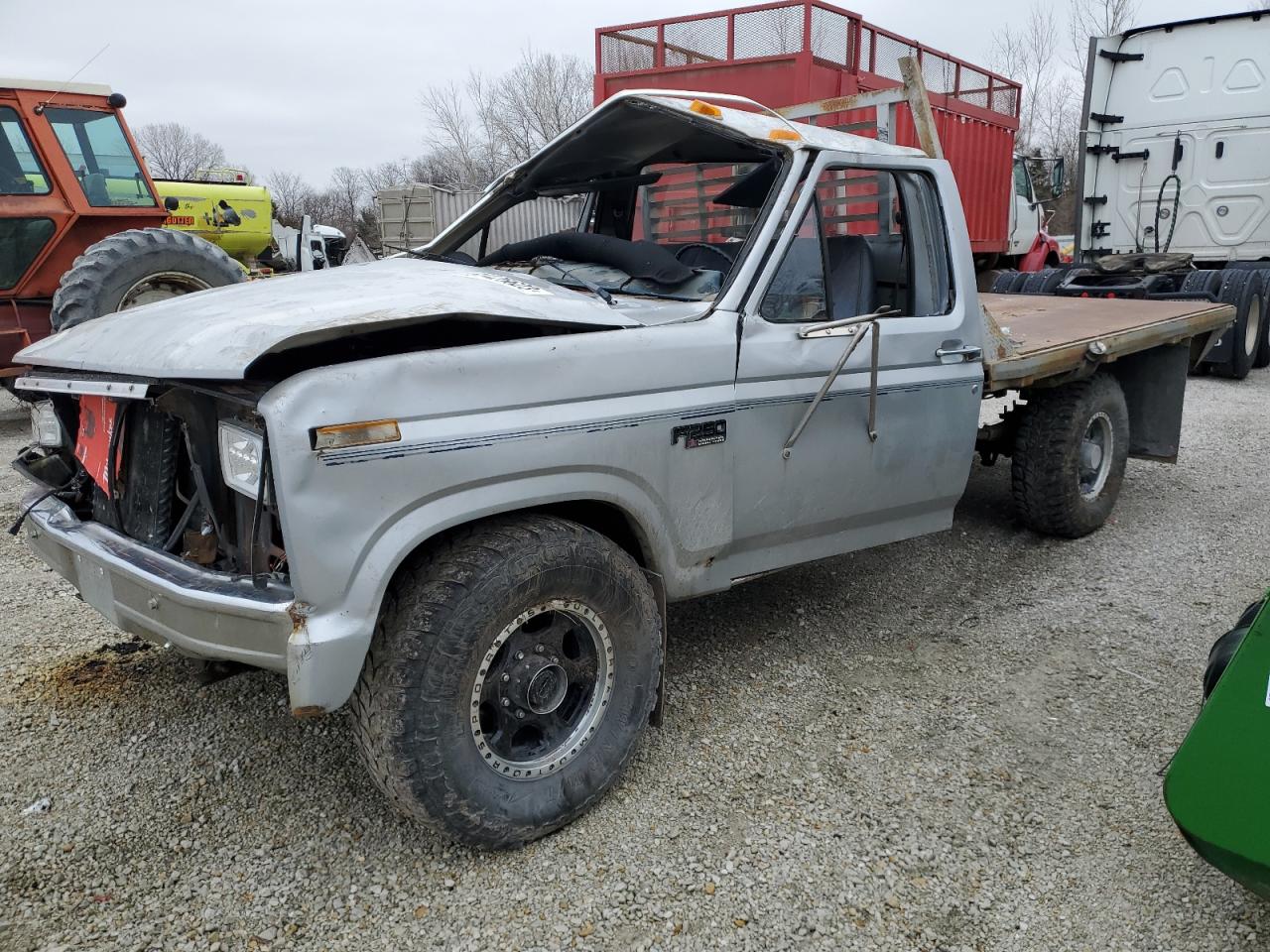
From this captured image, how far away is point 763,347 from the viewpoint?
301cm

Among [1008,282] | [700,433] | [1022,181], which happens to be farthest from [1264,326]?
[700,433]

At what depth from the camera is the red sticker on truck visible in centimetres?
277

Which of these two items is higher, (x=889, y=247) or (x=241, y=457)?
(x=889, y=247)


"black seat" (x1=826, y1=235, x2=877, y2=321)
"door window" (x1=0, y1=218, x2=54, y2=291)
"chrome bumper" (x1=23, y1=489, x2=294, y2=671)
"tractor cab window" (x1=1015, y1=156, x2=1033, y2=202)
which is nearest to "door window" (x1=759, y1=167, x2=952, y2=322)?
"black seat" (x1=826, y1=235, x2=877, y2=321)

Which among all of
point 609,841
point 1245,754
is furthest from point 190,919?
point 1245,754

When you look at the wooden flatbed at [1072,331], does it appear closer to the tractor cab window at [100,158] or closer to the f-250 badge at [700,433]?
the f-250 badge at [700,433]

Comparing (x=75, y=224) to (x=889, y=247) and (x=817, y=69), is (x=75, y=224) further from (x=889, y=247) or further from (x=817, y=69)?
(x=817, y=69)

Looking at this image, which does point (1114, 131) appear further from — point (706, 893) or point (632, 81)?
point (706, 893)

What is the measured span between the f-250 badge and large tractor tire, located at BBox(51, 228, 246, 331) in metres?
5.45

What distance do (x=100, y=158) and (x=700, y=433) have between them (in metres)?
7.98

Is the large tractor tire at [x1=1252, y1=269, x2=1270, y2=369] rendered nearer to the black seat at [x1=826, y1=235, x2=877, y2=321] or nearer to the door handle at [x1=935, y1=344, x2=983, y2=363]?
the door handle at [x1=935, y1=344, x2=983, y2=363]

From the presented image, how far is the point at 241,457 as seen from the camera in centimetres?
229

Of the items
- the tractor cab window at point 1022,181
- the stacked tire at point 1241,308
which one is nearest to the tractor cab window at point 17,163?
the stacked tire at point 1241,308

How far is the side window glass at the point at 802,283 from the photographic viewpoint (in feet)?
10.3
